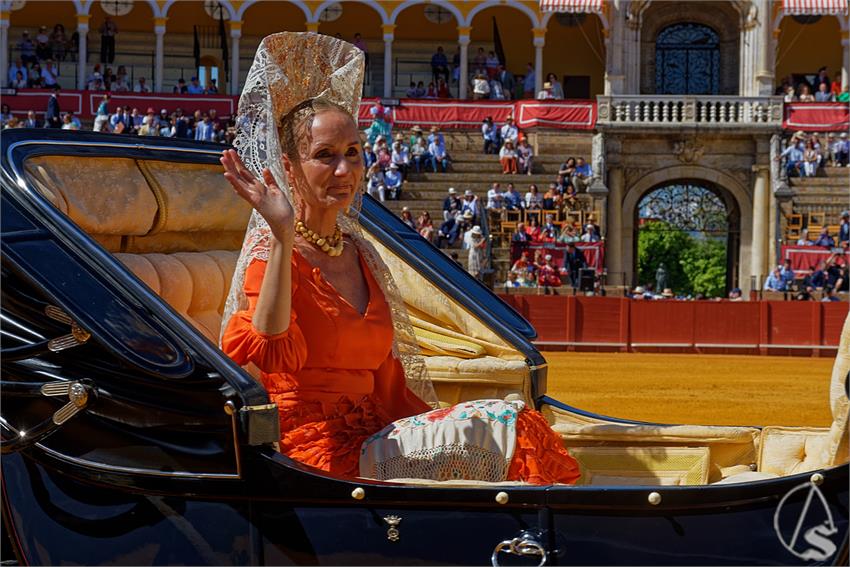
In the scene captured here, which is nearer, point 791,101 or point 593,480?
point 593,480

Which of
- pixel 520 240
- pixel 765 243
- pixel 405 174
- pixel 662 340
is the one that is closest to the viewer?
pixel 662 340

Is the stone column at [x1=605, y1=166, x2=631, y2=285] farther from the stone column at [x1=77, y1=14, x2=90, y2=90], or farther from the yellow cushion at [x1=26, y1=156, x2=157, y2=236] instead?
the yellow cushion at [x1=26, y1=156, x2=157, y2=236]

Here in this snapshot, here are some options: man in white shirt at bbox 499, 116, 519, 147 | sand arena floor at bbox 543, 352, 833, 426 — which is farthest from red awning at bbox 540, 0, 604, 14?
sand arena floor at bbox 543, 352, 833, 426

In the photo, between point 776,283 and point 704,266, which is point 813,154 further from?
point 704,266

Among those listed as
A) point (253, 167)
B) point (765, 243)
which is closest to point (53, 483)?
point (253, 167)

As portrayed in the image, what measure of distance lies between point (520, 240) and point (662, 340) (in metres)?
3.45

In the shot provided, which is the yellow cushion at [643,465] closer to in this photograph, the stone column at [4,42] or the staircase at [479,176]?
the staircase at [479,176]

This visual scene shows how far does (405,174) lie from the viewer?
87.1 ft

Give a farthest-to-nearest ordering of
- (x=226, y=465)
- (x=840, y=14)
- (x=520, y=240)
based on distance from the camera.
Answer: (x=840, y=14), (x=520, y=240), (x=226, y=465)

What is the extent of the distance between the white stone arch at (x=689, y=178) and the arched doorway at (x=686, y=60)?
388 centimetres

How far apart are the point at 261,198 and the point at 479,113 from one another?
2633cm

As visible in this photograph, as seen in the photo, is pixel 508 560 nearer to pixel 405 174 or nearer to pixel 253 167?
Result: pixel 253 167

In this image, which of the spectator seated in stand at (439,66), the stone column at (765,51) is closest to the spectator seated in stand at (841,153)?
the stone column at (765,51)

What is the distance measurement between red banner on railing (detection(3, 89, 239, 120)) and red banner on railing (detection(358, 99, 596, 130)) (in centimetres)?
320
